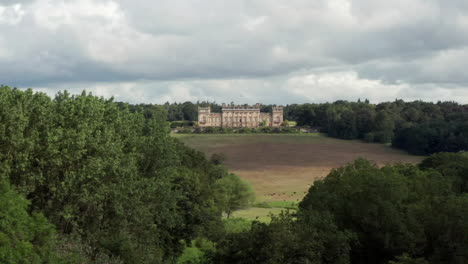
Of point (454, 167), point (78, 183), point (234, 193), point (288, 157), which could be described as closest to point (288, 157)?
point (288, 157)

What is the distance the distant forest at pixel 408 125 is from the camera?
12450 centimetres

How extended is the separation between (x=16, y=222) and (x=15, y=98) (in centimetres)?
861

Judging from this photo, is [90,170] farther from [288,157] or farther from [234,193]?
[288,157]

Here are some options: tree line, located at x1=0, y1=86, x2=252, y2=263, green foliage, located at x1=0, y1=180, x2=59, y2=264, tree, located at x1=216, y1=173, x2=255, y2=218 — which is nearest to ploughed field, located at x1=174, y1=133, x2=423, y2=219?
tree, located at x1=216, y1=173, x2=255, y2=218

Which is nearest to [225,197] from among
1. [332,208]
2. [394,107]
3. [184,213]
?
[184,213]

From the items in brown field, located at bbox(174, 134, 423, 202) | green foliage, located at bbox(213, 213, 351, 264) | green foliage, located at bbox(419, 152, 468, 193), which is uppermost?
green foliage, located at bbox(419, 152, 468, 193)

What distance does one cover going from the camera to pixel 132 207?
3069 centimetres

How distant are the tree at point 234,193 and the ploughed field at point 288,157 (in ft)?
19.7

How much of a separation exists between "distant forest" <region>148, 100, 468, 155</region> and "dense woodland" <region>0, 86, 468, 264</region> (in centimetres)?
9400

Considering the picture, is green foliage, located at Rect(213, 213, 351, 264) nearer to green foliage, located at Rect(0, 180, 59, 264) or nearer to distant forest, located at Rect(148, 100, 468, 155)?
green foliage, located at Rect(0, 180, 59, 264)

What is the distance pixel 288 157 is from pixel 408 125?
45.5m

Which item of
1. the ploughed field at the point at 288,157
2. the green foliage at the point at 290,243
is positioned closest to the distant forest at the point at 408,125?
the ploughed field at the point at 288,157

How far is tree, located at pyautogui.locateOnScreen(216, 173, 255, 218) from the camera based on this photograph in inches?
2403

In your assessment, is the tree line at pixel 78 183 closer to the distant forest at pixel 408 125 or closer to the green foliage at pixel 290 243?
the green foliage at pixel 290 243
